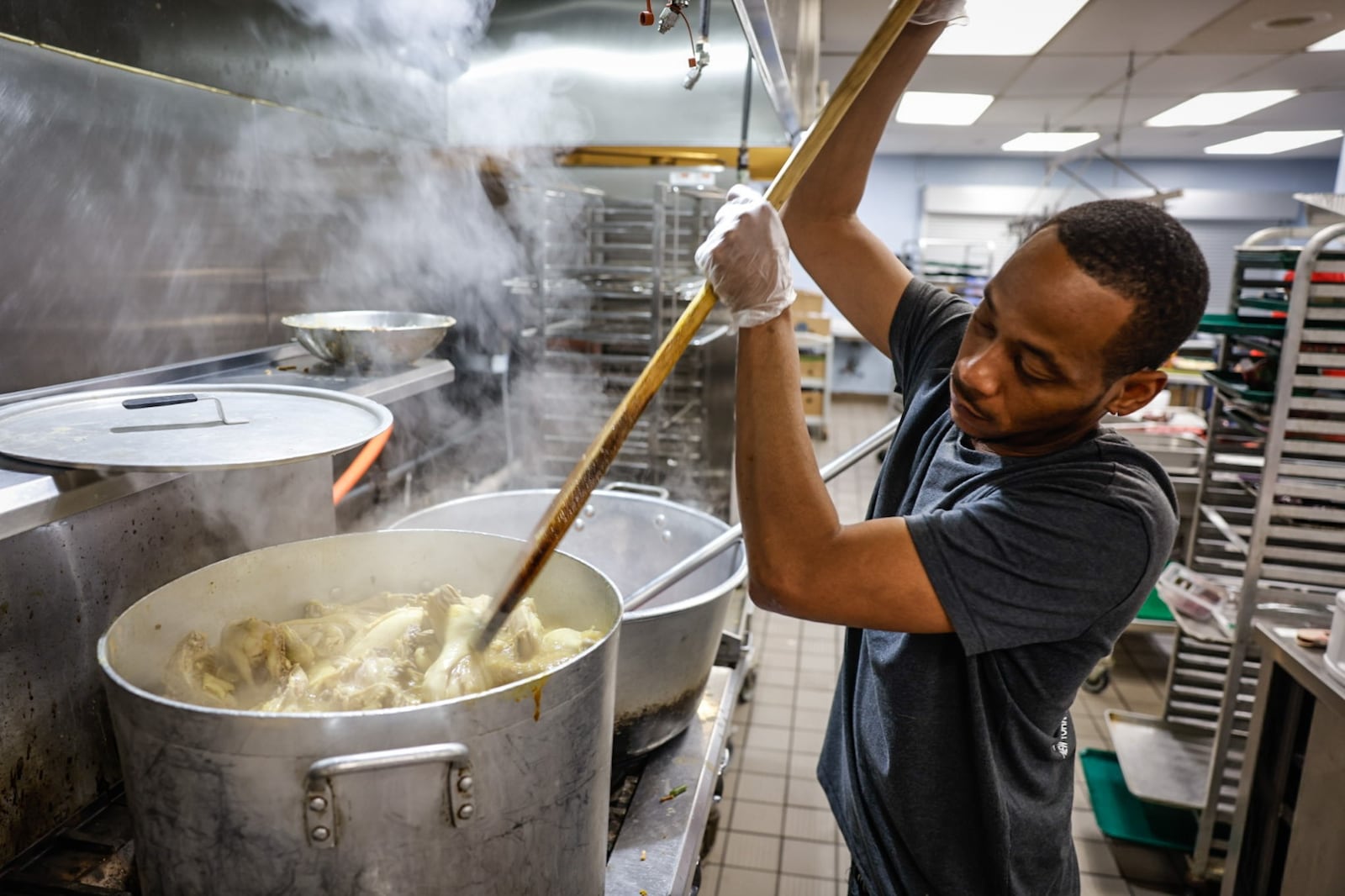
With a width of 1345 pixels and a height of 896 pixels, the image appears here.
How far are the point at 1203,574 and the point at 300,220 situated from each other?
3.25 m

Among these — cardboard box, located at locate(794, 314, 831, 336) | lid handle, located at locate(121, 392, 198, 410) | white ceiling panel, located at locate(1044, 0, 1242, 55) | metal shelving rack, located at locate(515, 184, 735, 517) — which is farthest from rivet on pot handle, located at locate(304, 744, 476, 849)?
cardboard box, located at locate(794, 314, 831, 336)

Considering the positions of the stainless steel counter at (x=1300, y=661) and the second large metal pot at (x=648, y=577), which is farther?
the stainless steel counter at (x=1300, y=661)

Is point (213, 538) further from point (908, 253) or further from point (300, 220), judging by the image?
point (908, 253)

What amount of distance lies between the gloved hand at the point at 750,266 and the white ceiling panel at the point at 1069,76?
5345 mm

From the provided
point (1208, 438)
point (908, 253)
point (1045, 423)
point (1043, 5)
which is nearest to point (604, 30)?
point (1043, 5)

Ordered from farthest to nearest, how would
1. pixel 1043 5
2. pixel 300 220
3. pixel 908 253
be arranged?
pixel 908 253
pixel 1043 5
pixel 300 220

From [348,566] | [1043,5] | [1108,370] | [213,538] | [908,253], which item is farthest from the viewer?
[908,253]

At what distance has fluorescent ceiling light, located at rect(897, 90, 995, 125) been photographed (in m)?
6.71

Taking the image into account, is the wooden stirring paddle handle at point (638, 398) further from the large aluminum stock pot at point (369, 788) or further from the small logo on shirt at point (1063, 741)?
the small logo on shirt at point (1063, 741)

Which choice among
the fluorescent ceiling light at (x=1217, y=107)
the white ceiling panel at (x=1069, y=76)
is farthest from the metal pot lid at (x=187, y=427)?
the fluorescent ceiling light at (x=1217, y=107)

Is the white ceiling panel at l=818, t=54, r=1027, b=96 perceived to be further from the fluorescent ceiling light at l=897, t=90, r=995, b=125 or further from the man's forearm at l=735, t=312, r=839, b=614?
the man's forearm at l=735, t=312, r=839, b=614

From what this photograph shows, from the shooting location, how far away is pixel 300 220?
235 cm

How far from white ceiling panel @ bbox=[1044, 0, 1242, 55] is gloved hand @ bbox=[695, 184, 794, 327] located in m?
4.22

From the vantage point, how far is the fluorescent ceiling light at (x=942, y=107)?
671 centimetres
